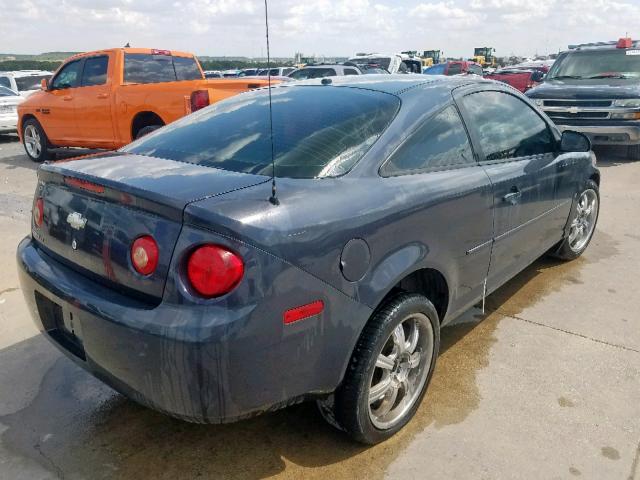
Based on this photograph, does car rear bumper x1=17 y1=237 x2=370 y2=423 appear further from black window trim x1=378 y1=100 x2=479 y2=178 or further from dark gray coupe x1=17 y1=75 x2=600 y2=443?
black window trim x1=378 y1=100 x2=479 y2=178

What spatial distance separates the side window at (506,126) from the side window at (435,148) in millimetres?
193

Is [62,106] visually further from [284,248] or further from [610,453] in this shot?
[610,453]

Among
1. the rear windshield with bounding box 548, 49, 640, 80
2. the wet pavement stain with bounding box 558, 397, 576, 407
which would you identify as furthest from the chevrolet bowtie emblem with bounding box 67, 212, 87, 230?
the rear windshield with bounding box 548, 49, 640, 80

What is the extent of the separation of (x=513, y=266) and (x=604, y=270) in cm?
156

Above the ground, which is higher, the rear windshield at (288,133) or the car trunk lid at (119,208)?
the rear windshield at (288,133)

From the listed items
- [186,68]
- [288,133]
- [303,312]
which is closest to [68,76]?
[186,68]

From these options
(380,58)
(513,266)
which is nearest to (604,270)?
(513,266)

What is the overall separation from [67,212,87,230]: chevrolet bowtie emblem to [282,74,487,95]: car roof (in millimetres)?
1539

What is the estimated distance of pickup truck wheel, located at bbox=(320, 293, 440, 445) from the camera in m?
2.25

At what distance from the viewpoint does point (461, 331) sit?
354 cm

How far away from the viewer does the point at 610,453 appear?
7.97 ft

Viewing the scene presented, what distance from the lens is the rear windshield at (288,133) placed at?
93.0 inches

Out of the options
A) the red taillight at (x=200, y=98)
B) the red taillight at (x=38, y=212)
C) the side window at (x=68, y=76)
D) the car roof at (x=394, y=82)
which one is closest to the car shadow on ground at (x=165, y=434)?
the red taillight at (x=38, y=212)

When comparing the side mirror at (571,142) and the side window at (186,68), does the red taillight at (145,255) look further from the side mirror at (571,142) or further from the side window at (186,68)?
the side window at (186,68)
